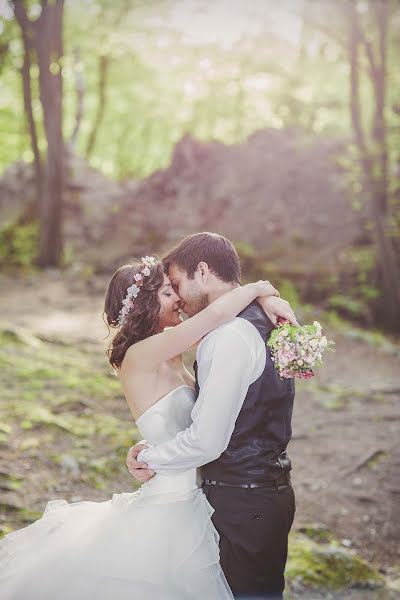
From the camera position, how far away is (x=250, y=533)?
8.98 feet

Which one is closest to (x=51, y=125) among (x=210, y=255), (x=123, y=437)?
(x=123, y=437)

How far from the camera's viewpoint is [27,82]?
15414 mm

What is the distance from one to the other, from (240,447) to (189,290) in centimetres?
82

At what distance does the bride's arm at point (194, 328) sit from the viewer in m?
2.75

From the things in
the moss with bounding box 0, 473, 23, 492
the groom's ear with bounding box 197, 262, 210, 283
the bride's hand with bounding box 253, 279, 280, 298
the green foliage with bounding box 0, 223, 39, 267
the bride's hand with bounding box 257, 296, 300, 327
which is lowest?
the moss with bounding box 0, 473, 23, 492

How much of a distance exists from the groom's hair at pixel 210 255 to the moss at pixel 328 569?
2581 millimetres

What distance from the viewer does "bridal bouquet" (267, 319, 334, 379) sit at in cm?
259

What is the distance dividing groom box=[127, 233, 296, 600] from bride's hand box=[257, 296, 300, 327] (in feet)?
0.13

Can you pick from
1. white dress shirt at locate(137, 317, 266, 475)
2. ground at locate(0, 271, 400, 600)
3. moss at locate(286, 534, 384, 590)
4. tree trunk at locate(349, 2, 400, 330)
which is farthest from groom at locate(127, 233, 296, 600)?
tree trunk at locate(349, 2, 400, 330)

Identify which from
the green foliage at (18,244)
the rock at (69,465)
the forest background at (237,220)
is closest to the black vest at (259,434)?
the forest background at (237,220)

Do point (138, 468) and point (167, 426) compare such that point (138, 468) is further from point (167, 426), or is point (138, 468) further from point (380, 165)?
point (380, 165)

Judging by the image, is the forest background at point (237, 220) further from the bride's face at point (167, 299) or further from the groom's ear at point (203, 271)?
the groom's ear at point (203, 271)

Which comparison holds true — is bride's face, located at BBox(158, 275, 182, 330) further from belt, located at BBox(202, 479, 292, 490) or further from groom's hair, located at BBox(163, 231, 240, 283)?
belt, located at BBox(202, 479, 292, 490)

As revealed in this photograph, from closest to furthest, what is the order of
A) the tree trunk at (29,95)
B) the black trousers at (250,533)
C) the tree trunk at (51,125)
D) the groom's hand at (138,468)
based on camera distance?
the black trousers at (250,533), the groom's hand at (138,468), the tree trunk at (51,125), the tree trunk at (29,95)
